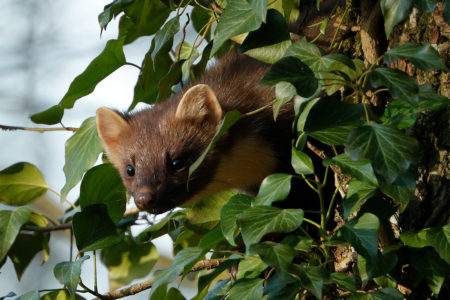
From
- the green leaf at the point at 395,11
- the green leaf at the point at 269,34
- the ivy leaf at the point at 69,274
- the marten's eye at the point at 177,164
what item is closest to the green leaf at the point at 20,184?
the marten's eye at the point at 177,164

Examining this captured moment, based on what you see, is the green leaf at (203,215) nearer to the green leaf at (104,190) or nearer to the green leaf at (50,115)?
the green leaf at (104,190)

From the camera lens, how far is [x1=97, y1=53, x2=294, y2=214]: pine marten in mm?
3211

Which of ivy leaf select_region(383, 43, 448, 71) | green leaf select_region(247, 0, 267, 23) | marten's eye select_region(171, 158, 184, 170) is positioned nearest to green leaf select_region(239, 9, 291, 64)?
green leaf select_region(247, 0, 267, 23)

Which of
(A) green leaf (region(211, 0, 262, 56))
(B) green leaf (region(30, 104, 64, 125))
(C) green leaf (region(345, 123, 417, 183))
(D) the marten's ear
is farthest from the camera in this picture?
(D) the marten's ear

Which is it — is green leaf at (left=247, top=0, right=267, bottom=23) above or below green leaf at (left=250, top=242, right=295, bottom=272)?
above

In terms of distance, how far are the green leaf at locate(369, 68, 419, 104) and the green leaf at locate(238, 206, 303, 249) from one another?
17.0 inches

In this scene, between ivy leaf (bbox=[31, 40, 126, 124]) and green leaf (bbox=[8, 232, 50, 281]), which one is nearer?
ivy leaf (bbox=[31, 40, 126, 124])

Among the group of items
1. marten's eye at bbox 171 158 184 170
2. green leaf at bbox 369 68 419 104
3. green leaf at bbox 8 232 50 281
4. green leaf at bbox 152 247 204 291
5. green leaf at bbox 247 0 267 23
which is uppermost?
green leaf at bbox 247 0 267 23

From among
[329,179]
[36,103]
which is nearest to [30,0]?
[36,103]

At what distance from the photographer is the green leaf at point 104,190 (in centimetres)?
279

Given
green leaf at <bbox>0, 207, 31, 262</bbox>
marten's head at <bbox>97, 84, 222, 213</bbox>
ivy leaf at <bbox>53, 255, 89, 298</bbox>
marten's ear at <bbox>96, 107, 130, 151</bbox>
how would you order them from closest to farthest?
ivy leaf at <bbox>53, 255, 89, 298</bbox>
green leaf at <bbox>0, 207, 31, 262</bbox>
marten's head at <bbox>97, 84, 222, 213</bbox>
marten's ear at <bbox>96, 107, 130, 151</bbox>

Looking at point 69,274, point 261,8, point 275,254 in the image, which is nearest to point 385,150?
point 275,254

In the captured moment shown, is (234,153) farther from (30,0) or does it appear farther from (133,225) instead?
(30,0)

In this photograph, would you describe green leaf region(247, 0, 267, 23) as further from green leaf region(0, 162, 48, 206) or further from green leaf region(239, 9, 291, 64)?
green leaf region(0, 162, 48, 206)
